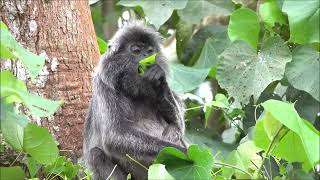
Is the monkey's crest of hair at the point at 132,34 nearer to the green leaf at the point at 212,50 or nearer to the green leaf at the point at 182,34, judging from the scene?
the green leaf at the point at 212,50

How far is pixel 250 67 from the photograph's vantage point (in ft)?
13.8

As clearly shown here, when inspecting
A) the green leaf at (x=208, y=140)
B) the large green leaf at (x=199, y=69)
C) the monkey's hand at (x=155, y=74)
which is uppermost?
the monkey's hand at (x=155, y=74)

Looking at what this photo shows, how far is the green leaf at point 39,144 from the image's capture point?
2679 millimetres

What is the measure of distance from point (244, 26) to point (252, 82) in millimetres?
342

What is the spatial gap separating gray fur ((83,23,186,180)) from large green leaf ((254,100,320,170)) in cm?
109

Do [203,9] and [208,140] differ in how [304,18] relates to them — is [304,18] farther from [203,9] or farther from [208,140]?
[203,9]

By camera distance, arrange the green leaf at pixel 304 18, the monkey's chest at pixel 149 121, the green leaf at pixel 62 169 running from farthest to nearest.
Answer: the monkey's chest at pixel 149 121
the green leaf at pixel 304 18
the green leaf at pixel 62 169

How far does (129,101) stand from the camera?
12.6ft

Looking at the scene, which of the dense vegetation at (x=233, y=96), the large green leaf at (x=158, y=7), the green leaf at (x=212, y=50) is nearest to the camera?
the dense vegetation at (x=233, y=96)

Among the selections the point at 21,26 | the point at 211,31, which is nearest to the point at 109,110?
the point at 21,26

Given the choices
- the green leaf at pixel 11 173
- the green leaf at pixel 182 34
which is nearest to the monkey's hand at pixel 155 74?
the green leaf at pixel 11 173

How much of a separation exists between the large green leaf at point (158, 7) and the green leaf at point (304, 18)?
4.18 ft

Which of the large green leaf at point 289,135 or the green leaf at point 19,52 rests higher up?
the green leaf at point 19,52

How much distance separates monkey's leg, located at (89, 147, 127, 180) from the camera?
12.3 feet
